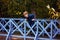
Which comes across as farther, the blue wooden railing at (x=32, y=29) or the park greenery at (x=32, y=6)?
the park greenery at (x=32, y=6)

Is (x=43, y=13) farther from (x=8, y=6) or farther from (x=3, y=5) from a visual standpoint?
(x=3, y=5)

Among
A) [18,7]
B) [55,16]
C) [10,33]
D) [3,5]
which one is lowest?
[10,33]

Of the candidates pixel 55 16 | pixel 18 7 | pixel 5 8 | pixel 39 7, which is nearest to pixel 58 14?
pixel 55 16

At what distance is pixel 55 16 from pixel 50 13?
0.37 m

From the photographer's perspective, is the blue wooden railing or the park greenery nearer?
the blue wooden railing

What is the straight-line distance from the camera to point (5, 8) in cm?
1252

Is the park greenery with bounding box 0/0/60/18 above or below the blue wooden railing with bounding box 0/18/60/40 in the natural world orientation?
above

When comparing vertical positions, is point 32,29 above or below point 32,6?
below

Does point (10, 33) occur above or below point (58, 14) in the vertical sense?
below

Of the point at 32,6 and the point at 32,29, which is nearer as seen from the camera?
the point at 32,29

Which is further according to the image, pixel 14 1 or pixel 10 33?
pixel 14 1

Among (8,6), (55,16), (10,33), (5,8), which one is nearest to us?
(10,33)

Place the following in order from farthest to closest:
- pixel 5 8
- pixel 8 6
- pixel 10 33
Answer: pixel 5 8 < pixel 8 6 < pixel 10 33

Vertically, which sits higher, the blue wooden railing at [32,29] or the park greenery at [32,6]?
the park greenery at [32,6]
